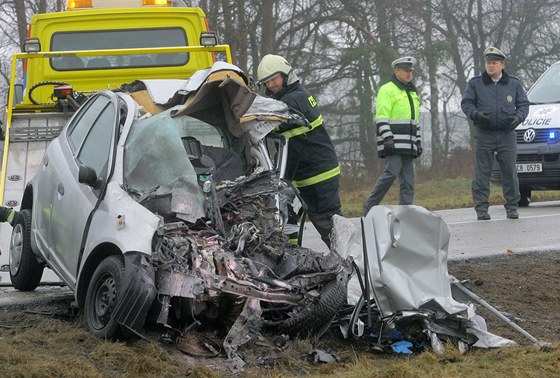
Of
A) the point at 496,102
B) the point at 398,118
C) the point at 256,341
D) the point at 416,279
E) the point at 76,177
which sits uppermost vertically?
the point at 496,102

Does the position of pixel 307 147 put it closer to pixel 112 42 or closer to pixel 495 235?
pixel 112 42

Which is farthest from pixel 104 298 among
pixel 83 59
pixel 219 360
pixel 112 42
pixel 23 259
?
pixel 112 42

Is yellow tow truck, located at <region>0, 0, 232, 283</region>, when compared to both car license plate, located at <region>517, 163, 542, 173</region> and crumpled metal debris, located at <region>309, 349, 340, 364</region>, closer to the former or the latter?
crumpled metal debris, located at <region>309, 349, 340, 364</region>

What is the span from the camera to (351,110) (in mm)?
Answer: 28000

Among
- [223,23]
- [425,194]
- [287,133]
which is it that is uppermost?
[223,23]

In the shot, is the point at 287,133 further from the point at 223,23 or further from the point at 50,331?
the point at 223,23

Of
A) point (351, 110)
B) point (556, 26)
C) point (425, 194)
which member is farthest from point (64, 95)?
point (556, 26)

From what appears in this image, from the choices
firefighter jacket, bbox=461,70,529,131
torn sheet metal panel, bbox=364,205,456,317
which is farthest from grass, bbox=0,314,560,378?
firefighter jacket, bbox=461,70,529,131

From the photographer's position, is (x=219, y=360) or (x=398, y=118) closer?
(x=219, y=360)

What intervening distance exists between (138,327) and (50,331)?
921 millimetres

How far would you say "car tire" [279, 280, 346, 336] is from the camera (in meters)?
6.10

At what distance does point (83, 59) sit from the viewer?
420 inches

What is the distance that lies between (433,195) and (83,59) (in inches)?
470

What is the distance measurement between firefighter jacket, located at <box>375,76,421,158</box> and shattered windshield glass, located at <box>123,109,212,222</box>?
15.7 feet
